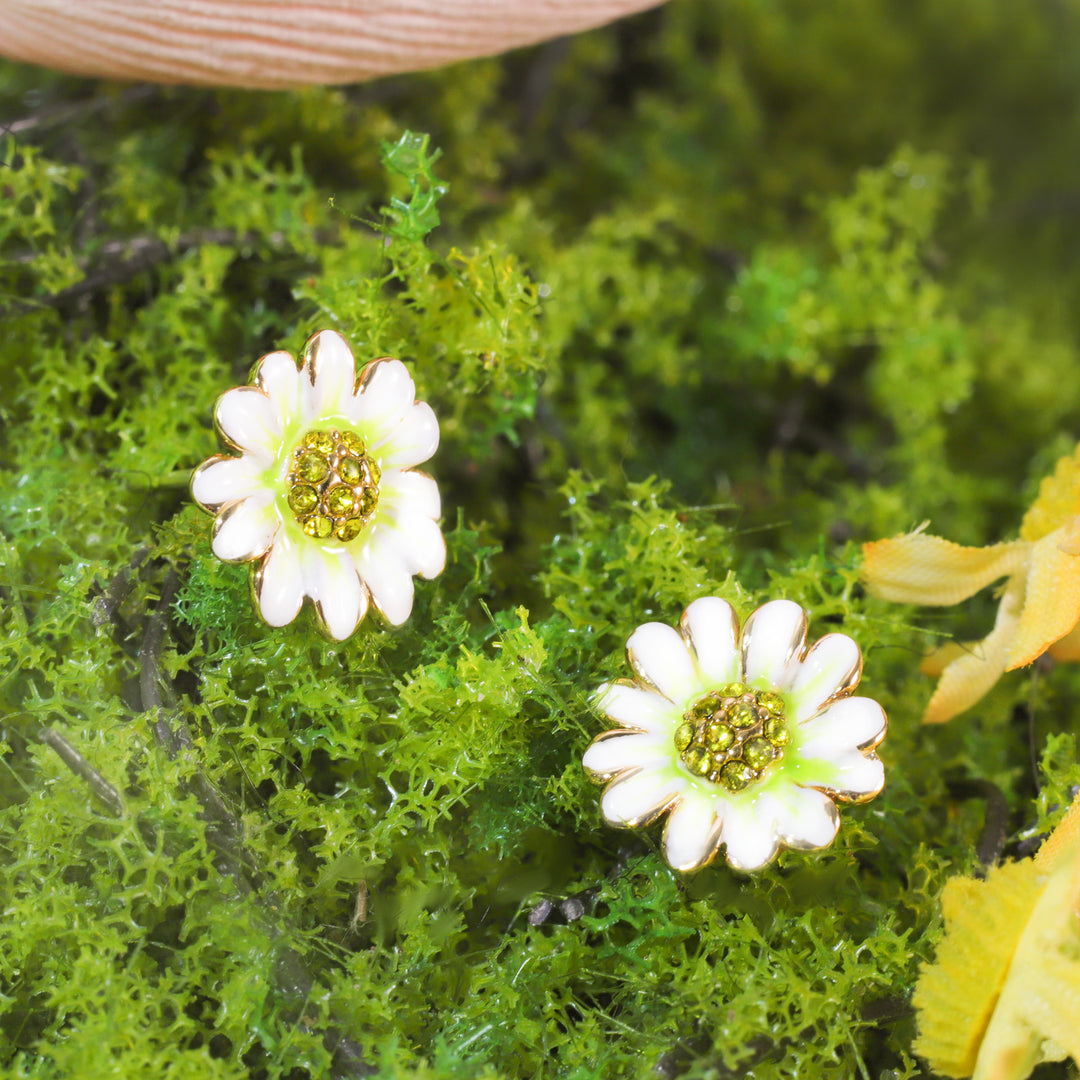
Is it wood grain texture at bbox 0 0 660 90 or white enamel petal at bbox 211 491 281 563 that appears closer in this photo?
white enamel petal at bbox 211 491 281 563

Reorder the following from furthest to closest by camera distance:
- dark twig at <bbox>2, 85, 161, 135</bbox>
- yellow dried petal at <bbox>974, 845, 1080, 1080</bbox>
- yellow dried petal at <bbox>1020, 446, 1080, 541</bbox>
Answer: dark twig at <bbox>2, 85, 161, 135</bbox>, yellow dried petal at <bbox>1020, 446, 1080, 541</bbox>, yellow dried petal at <bbox>974, 845, 1080, 1080</bbox>

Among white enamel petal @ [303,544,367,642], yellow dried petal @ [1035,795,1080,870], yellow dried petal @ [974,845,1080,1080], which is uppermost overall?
white enamel petal @ [303,544,367,642]

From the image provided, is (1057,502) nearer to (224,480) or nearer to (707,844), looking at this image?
(707,844)

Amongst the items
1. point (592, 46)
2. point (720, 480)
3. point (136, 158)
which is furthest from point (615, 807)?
point (592, 46)

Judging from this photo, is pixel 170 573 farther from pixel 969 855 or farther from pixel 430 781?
pixel 969 855

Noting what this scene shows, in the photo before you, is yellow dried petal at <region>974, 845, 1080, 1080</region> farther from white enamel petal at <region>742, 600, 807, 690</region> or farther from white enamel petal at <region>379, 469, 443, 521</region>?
white enamel petal at <region>379, 469, 443, 521</region>

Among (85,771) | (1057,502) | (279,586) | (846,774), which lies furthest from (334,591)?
(1057,502)

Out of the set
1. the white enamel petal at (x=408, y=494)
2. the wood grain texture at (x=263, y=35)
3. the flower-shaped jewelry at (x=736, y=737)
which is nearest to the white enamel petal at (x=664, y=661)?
the flower-shaped jewelry at (x=736, y=737)

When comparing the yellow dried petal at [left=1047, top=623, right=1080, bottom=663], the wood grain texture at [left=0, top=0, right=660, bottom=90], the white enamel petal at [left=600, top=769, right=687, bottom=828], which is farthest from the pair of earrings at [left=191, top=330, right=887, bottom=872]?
the wood grain texture at [left=0, top=0, right=660, bottom=90]
